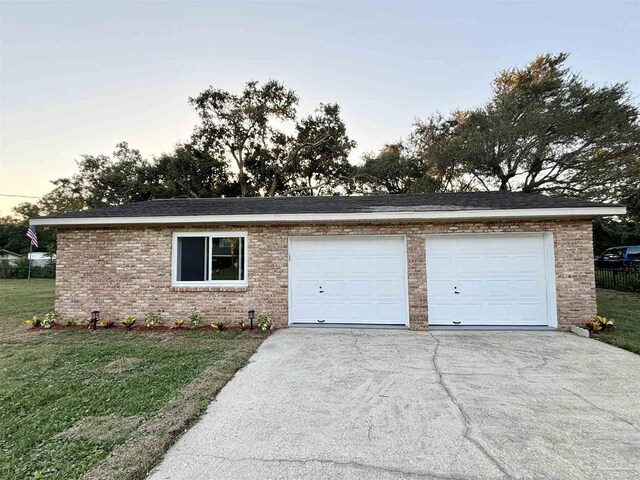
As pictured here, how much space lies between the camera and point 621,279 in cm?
1334

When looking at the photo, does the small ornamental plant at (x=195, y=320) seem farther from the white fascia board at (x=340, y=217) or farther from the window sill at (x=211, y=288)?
the white fascia board at (x=340, y=217)

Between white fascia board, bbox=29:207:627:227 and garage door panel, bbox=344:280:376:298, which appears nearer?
white fascia board, bbox=29:207:627:227

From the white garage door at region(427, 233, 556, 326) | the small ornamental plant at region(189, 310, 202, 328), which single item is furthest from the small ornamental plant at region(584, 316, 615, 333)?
the small ornamental plant at region(189, 310, 202, 328)

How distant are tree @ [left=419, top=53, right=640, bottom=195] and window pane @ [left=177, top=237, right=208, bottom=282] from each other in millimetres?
17147

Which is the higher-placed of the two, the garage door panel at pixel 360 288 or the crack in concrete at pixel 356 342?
the garage door panel at pixel 360 288

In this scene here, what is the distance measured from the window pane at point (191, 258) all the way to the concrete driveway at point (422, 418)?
124 inches

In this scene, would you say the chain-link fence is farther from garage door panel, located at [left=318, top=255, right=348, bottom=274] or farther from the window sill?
garage door panel, located at [left=318, top=255, right=348, bottom=274]

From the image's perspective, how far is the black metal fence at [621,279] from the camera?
12617 mm

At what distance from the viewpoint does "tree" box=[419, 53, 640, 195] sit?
16078 millimetres

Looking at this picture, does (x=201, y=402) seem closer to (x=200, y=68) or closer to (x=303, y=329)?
(x=303, y=329)

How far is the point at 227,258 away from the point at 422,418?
573 centimetres

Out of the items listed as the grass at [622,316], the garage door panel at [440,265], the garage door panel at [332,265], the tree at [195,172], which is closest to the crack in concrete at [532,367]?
the grass at [622,316]

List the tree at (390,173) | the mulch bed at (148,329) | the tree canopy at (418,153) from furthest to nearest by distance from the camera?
the tree at (390,173)
the tree canopy at (418,153)
the mulch bed at (148,329)

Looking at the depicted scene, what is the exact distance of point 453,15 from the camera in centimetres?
976
